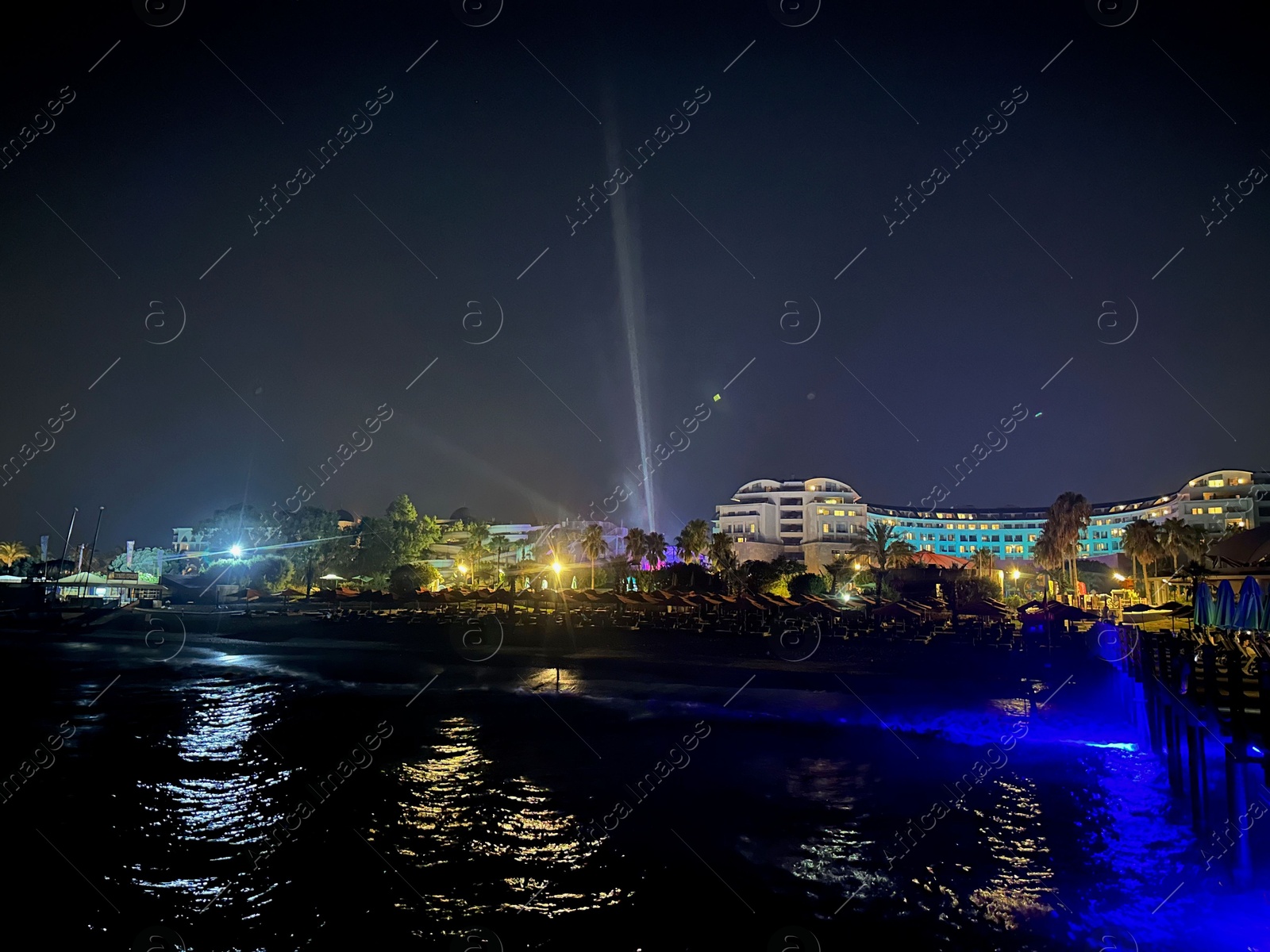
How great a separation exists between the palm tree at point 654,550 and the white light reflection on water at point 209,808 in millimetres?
67673

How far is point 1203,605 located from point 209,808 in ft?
103

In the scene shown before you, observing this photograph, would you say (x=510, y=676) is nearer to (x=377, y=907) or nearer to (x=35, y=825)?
(x=35, y=825)

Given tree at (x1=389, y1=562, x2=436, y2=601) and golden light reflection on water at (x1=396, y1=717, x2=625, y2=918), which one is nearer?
golden light reflection on water at (x1=396, y1=717, x2=625, y2=918)

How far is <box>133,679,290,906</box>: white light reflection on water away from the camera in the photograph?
12.5 metres

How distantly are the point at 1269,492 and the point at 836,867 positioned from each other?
155383mm

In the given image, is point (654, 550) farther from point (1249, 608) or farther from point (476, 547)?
point (1249, 608)

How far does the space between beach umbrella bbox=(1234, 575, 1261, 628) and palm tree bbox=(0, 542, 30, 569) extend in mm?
173838

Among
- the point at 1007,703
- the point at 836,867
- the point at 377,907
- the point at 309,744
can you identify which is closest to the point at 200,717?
the point at 309,744

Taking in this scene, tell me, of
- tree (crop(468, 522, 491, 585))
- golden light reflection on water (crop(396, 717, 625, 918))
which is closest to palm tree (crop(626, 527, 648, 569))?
tree (crop(468, 522, 491, 585))

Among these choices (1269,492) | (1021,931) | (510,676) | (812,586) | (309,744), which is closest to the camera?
(1021,931)

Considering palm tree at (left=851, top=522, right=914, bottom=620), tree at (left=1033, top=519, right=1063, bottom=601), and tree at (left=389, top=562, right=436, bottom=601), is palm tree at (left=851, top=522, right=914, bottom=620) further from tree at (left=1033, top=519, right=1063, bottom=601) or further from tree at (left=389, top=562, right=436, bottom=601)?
tree at (left=389, top=562, right=436, bottom=601)

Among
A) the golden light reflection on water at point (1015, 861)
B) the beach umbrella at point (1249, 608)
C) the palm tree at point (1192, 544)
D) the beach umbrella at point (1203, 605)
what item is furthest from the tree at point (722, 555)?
the golden light reflection on water at point (1015, 861)

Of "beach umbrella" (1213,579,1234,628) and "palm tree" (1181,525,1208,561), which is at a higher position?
"palm tree" (1181,525,1208,561)

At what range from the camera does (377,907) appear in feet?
37.9
